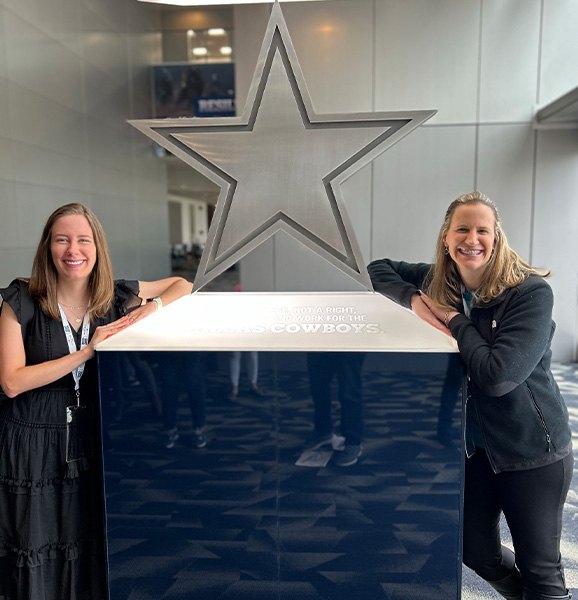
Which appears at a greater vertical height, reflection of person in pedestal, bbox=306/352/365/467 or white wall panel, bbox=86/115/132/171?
white wall panel, bbox=86/115/132/171

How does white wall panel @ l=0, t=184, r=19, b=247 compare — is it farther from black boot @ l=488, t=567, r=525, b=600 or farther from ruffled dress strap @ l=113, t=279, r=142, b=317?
black boot @ l=488, t=567, r=525, b=600

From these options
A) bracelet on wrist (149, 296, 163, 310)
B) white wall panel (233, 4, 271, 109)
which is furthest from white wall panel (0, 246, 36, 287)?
bracelet on wrist (149, 296, 163, 310)

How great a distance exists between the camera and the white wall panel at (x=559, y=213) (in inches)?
272

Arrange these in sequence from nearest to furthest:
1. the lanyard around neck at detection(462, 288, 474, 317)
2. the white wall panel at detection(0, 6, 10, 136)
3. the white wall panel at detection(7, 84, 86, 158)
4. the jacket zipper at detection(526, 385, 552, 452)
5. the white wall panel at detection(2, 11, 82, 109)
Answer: the jacket zipper at detection(526, 385, 552, 452)
the lanyard around neck at detection(462, 288, 474, 317)
the white wall panel at detection(0, 6, 10, 136)
the white wall panel at detection(2, 11, 82, 109)
the white wall panel at detection(7, 84, 86, 158)

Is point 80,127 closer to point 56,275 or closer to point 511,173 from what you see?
point 511,173

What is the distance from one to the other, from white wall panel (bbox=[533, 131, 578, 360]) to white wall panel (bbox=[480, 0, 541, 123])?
0.56 m

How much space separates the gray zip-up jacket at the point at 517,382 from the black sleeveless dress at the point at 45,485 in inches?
48.6

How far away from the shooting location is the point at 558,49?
263 inches

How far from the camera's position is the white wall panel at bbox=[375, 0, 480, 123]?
22.3ft

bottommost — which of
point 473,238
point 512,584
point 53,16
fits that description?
point 512,584

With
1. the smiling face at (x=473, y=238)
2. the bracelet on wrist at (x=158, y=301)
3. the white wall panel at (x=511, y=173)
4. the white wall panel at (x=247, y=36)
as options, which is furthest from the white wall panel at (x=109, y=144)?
the smiling face at (x=473, y=238)

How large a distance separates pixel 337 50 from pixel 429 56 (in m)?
1.23

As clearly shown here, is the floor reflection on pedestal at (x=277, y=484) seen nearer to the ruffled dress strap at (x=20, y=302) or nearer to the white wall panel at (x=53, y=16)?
the ruffled dress strap at (x=20, y=302)

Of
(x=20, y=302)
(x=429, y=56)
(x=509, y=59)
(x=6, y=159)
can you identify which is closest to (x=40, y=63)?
(x=6, y=159)
